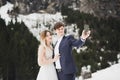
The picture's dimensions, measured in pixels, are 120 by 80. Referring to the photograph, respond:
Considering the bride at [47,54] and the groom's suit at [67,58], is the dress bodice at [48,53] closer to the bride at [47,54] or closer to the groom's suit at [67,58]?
the bride at [47,54]

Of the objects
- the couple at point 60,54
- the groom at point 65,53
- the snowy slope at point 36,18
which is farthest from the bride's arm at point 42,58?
the snowy slope at point 36,18

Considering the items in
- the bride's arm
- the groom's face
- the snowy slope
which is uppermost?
the groom's face

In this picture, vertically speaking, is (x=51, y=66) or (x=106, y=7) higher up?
(x=51, y=66)

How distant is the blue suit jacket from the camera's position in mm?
8148

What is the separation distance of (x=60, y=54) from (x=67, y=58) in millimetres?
178

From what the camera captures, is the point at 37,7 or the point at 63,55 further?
the point at 37,7

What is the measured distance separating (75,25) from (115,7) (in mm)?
27069

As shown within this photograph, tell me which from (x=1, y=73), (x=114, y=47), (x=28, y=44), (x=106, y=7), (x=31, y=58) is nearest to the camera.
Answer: (x=1, y=73)

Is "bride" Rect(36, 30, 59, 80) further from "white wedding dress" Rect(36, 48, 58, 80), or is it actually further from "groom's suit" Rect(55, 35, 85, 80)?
"groom's suit" Rect(55, 35, 85, 80)

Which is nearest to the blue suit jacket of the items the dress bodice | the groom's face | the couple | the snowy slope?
the couple

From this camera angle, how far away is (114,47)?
252 feet

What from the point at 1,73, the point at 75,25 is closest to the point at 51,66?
the point at 1,73

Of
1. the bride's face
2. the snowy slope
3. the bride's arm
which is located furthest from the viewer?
the snowy slope

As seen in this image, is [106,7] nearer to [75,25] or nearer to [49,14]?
[75,25]
